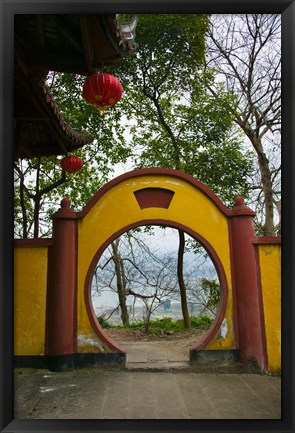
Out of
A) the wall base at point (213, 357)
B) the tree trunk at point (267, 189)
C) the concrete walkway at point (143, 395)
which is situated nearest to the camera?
the concrete walkway at point (143, 395)

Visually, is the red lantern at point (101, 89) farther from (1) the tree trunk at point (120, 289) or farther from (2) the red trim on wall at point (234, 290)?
(1) the tree trunk at point (120, 289)

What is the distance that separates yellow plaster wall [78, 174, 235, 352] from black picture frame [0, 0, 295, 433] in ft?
9.95

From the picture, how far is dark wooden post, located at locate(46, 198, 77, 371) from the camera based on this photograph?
473 cm

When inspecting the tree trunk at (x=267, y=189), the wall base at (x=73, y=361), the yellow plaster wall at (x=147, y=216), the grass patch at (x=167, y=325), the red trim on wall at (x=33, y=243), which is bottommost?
the grass patch at (x=167, y=325)

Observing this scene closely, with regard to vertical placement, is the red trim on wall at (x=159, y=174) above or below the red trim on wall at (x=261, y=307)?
above

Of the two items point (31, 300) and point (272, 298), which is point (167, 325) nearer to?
point (272, 298)

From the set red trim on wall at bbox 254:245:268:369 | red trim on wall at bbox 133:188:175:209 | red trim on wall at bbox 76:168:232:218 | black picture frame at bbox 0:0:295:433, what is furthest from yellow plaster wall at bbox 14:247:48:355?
black picture frame at bbox 0:0:295:433

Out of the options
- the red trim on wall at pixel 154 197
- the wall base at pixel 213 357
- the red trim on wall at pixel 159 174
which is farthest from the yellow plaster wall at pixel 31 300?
the wall base at pixel 213 357

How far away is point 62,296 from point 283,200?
3.53 metres

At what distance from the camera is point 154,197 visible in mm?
5156

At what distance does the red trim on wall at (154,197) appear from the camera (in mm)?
5133

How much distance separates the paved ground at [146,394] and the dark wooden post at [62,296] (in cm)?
23

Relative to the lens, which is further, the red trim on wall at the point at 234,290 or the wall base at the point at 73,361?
the red trim on wall at the point at 234,290

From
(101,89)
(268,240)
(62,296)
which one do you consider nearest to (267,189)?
(268,240)
